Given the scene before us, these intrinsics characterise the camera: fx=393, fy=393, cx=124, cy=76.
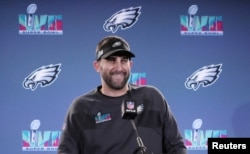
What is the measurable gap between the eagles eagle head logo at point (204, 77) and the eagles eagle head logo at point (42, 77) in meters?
1.06

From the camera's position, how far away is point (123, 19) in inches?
124

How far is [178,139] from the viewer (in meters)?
1.62

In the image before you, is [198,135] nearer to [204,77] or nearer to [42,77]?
[204,77]

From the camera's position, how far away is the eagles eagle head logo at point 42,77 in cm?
311

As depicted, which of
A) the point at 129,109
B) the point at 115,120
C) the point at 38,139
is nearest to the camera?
the point at 129,109

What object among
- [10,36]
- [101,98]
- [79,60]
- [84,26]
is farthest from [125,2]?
[101,98]

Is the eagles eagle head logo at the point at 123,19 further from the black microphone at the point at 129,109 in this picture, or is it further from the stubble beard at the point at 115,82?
the black microphone at the point at 129,109

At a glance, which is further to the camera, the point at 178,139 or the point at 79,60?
the point at 79,60

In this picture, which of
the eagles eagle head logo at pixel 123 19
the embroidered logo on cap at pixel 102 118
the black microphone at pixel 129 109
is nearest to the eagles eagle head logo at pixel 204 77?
the eagles eagle head logo at pixel 123 19

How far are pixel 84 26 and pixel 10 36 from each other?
23.3 inches

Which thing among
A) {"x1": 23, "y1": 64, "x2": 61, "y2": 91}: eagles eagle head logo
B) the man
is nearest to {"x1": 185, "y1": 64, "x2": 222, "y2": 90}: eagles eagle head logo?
{"x1": 23, "y1": 64, "x2": 61, "y2": 91}: eagles eagle head logo

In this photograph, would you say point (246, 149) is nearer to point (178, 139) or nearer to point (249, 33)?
point (178, 139)

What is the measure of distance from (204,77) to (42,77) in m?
1.30

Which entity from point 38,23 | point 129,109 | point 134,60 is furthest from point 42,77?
point 129,109
